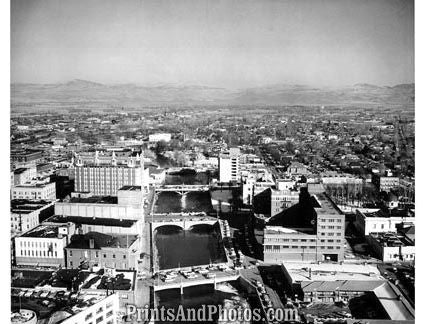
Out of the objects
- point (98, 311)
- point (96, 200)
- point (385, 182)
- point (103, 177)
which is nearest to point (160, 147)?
point (103, 177)

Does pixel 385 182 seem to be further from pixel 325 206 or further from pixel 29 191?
pixel 29 191

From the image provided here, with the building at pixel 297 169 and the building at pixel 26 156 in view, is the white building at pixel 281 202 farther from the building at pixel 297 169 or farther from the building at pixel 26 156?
the building at pixel 26 156

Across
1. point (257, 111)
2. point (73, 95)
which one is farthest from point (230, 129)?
point (73, 95)

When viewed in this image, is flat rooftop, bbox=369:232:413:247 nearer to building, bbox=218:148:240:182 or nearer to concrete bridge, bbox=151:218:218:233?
concrete bridge, bbox=151:218:218:233

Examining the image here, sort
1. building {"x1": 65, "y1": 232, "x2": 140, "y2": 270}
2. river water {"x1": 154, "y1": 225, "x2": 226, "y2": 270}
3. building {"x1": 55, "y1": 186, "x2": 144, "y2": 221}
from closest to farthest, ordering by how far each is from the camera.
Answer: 1. building {"x1": 65, "y1": 232, "x2": 140, "y2": 270}
2. river water {"x1": 154, "y1": 225, "x2": 226, "y2": 270}
3. building {"x1": 55, "y1": 186, "x2": 144, "y2": 221}

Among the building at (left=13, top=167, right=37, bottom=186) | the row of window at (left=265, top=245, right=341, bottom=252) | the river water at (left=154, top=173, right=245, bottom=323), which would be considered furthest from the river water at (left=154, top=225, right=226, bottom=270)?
the building at (left=13, top=167, right=37, bottom=186)
